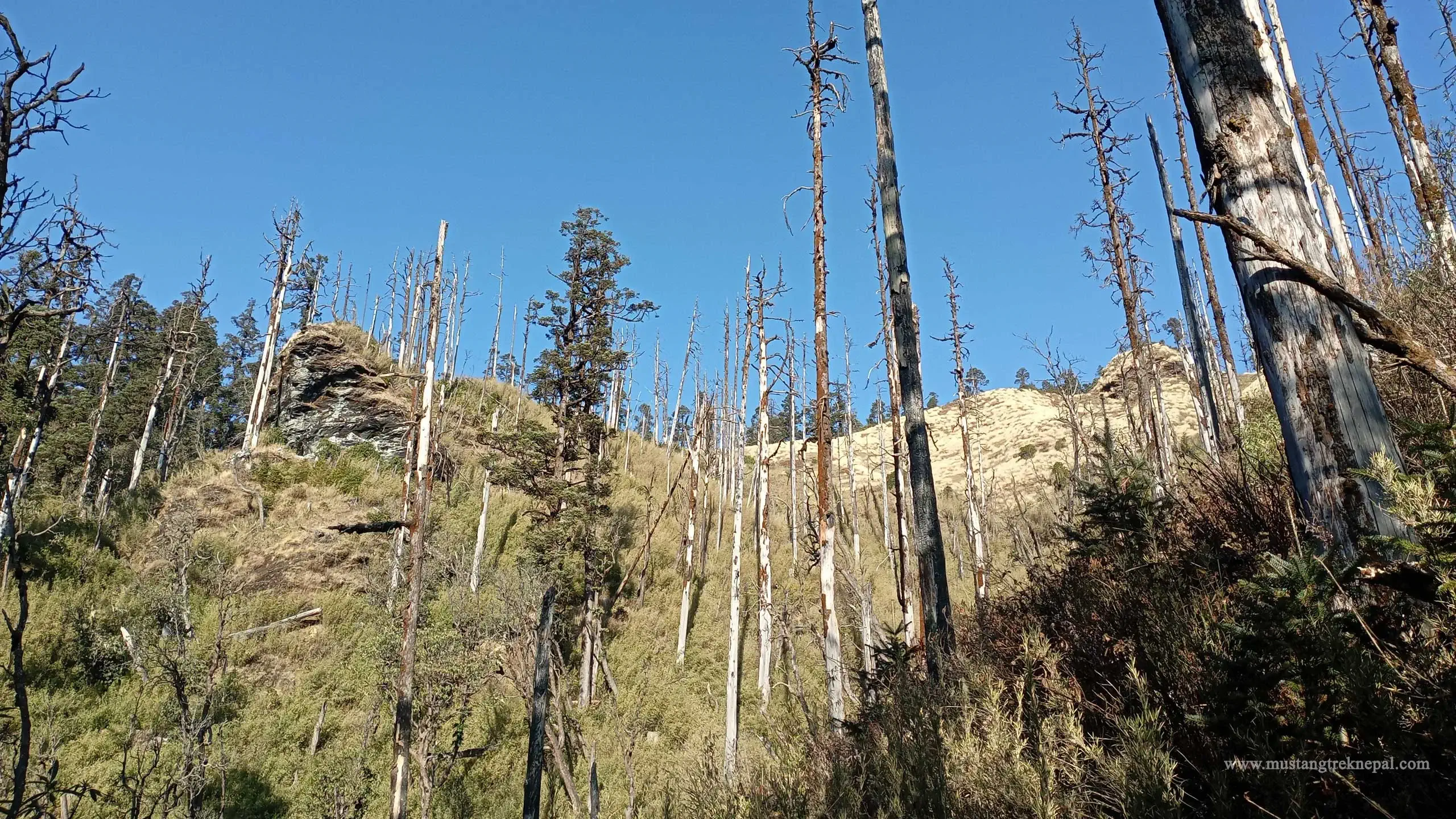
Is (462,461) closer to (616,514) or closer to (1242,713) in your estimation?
(616,514)

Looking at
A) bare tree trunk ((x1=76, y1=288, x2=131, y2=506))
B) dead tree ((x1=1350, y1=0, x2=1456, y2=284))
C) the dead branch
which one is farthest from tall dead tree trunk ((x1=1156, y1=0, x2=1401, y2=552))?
bare tree trunk ((x1=76, y1=288, x2=131, y2=506))

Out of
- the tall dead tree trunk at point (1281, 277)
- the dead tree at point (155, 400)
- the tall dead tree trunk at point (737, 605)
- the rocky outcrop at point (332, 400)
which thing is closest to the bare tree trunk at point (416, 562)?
the tall dead tree trunk at point (737, 605)

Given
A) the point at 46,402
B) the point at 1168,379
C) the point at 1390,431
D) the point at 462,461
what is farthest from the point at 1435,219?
the point at 1168,379

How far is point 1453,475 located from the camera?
232 cm

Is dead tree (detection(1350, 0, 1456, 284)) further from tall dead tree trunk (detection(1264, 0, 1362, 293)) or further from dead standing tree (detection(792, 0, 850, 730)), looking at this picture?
dead standing tree (detection(792, 0, 850, 730))

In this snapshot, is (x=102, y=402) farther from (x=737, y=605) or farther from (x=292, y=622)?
(x=737, y=605)

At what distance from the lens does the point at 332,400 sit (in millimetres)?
29672

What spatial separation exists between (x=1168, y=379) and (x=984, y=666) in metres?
60.0

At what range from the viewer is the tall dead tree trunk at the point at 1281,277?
2859 millimetres

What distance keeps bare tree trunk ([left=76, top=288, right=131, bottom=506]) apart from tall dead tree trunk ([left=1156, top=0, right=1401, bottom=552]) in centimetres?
2790

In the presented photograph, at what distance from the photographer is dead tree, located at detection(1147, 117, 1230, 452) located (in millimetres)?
12359

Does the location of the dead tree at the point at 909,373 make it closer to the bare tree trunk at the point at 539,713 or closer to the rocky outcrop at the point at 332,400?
the bare tree trunk at the point at 539,713

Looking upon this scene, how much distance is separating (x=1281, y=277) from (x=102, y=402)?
36690 mm

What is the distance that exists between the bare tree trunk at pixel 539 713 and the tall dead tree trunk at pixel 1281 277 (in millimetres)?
12999
